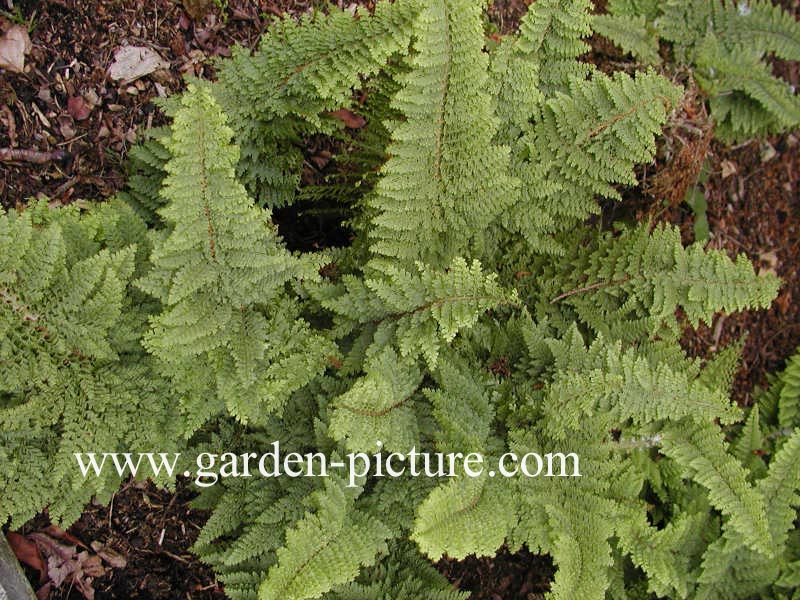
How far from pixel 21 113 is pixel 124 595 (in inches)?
101

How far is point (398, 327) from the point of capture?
3271 millimetres

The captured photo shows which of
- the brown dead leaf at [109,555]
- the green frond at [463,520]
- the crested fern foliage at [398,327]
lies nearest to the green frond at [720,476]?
the crested fern foliage at [398,327]

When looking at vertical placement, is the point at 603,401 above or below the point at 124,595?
above

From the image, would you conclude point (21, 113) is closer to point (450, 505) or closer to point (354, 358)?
point (354, 358)

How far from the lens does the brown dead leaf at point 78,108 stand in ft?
12.2

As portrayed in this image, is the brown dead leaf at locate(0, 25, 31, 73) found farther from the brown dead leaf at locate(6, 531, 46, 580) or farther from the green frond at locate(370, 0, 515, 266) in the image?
the brown dead leaf at locate(6, 531, 46, 580)

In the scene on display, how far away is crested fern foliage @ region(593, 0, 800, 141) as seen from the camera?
4668 millimetres

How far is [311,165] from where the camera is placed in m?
4.21

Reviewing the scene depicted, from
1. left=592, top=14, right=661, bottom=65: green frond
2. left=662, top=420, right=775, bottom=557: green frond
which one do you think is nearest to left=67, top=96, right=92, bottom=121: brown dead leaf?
left=592, top=14, right=661, bottom=65: green frond

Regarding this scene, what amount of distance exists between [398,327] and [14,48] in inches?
96.5

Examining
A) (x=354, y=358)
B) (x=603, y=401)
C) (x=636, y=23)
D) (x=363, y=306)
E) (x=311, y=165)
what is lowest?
(x=603, y=401)

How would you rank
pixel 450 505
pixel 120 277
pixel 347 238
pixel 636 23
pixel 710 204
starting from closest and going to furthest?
pixel 450 505 < pixel 120 277 < pixel 347 238 < pixel 636 23 < pixel 710 204

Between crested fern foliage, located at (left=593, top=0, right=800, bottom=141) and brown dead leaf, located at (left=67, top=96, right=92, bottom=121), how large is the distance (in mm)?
3193

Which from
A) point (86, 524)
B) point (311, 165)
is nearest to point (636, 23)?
point (311, 165)
